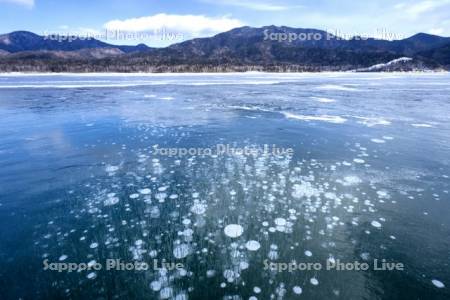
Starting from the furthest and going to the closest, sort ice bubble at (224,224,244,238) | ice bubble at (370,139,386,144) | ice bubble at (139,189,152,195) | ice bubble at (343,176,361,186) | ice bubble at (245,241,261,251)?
ice bubble at (370,139,386,144) → ice bubble at (343,176,361,186) → ice bubble at (139,189,152,195) → ice bubble at (224,224,244,238) → ice bubble at (245,241,261,251)

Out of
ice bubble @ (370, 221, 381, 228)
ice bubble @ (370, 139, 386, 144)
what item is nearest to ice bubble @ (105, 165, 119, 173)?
ice bubble @ (370, 221, 381, 228)

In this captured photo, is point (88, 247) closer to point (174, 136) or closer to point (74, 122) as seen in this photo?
point (174, 136)

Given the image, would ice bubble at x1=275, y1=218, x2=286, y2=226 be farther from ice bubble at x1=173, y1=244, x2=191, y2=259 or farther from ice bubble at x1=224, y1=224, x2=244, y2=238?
ice bubble at x1=173, y1=244, x2=191, y2=259

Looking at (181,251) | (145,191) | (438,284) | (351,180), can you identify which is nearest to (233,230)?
(181,251)

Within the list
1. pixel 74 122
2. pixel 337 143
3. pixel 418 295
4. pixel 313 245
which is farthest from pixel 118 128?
pixel 418 295

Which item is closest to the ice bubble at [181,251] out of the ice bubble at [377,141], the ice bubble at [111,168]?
the ice bubble at [111,168]

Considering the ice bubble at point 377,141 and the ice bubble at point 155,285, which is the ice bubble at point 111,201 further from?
the ice bubble at point 377,141
